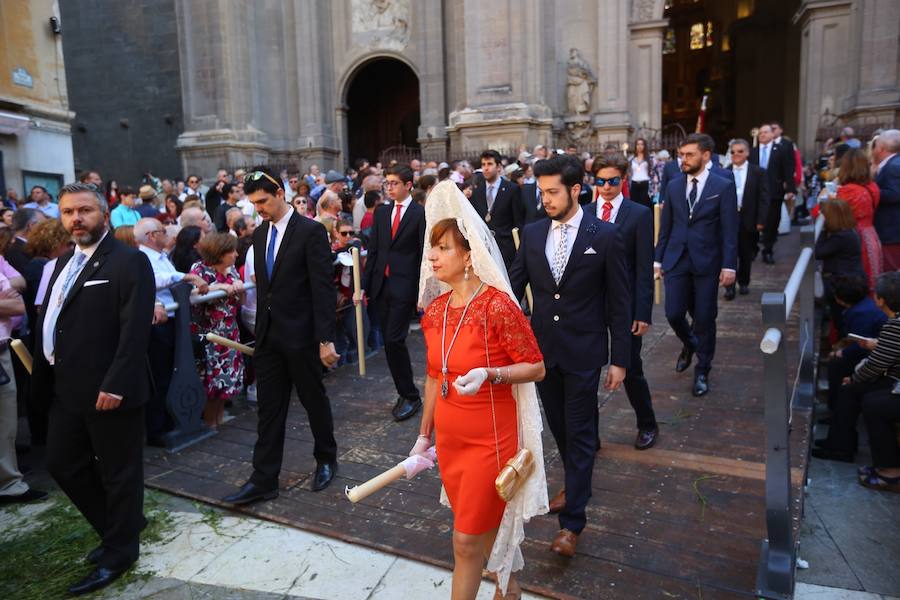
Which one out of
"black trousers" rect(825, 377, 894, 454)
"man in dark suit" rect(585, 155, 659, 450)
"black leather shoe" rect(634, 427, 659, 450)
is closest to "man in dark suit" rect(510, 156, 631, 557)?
"man in dark suit" rect(585, 155, 659, 450)

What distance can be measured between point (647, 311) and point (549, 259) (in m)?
1.10

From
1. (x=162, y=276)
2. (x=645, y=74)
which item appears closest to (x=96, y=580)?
(x=162, y=276)

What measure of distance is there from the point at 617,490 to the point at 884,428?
2282 millimetres

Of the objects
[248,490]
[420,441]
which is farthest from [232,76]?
[420,441]

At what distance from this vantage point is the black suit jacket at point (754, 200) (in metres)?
8.47

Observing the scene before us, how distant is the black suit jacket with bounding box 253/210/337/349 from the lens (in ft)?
14.6

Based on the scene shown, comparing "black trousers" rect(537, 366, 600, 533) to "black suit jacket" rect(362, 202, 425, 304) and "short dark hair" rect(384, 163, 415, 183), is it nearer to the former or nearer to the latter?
"black suit jacket" rect(362, 202, 425, 304)

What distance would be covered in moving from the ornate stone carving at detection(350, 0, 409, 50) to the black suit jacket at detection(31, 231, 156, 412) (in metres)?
19.3

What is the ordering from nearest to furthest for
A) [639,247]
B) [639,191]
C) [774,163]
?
[639,247] < [774,163] < [639,191]

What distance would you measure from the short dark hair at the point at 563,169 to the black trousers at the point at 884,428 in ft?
10.7

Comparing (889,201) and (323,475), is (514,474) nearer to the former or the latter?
(323,475)

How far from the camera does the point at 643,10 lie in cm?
2022

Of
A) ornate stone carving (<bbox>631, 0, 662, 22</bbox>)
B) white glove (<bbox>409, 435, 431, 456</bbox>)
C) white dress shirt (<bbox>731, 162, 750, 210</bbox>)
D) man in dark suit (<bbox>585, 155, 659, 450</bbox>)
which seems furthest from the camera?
ornate stone carving (<bbox>631, 0, 662, 22</bbox>)

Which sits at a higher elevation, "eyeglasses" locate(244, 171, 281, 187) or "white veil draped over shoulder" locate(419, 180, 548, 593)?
"eyeglasses" locate(244, 171, 281, 187)
